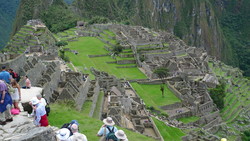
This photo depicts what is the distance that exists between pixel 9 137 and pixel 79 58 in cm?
4360

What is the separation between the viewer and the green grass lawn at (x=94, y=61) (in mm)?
Result: 50250

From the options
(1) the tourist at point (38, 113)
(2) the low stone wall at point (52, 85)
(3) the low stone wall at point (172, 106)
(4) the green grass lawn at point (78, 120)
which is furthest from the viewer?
(3) the low stone wall at point (172, 106)

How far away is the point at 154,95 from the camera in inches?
1763

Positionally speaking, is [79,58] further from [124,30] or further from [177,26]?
[177,26]

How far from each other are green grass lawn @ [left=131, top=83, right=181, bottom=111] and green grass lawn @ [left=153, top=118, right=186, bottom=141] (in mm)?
6822

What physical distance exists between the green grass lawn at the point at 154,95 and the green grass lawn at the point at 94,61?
369 centimetres

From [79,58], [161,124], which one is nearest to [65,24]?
[79,58]

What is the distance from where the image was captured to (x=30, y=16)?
4532 inches

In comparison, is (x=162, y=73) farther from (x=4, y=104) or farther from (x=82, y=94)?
(x=4, y=104)

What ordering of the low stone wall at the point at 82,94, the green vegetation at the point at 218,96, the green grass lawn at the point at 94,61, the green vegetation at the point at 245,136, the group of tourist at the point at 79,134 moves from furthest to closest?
the green grass lawn at the point at 94,61, the green vegetation at the point at 218,96, the green vegetation at the point at 245,136, the low stone wall at the point at 82,94, the group of tourist at the point at 79,134

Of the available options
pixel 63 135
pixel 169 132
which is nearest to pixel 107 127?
pixel 63 135

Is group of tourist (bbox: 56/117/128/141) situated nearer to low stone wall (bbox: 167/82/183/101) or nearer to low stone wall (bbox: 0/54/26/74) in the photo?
low stone wall (bbox: 0/54/26/74)

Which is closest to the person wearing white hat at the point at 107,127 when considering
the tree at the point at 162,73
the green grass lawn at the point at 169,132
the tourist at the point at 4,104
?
the tourist at the point at 4,104

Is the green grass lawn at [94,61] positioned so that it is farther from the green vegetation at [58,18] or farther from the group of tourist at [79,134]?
the group of tourist at [79,134]
